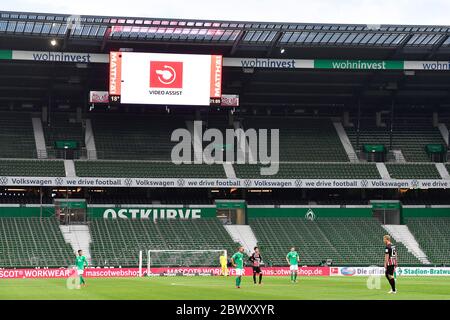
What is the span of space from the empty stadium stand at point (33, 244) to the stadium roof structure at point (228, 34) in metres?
13.8

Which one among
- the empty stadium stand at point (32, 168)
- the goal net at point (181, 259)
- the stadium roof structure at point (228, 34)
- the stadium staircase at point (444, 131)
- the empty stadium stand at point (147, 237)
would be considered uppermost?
the stadium roof structure at point (228, 34)

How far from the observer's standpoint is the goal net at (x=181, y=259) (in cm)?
5894

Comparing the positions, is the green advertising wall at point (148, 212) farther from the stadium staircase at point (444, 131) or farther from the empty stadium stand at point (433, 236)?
the stadium staircase at point (444, 131)

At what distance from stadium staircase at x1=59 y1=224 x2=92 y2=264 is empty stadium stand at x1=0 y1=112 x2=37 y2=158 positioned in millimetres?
8006

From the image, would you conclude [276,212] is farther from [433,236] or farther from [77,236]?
[77,236]

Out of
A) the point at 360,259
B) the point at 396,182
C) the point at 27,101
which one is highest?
the point at 27,101

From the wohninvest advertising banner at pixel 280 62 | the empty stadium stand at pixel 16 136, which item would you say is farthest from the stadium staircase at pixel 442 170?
the empty stadium stand at pixel 16 136

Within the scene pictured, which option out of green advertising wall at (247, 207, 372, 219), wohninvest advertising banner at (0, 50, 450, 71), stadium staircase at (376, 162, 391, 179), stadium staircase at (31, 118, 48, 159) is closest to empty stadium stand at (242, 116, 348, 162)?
stadium staircase at (376, 162, 391, 179)

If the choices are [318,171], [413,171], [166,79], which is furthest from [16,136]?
[413,171]

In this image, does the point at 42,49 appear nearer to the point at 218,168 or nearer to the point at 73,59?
the point at 73,59

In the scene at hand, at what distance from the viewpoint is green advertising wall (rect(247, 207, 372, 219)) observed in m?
71.0

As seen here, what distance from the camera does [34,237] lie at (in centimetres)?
6250
